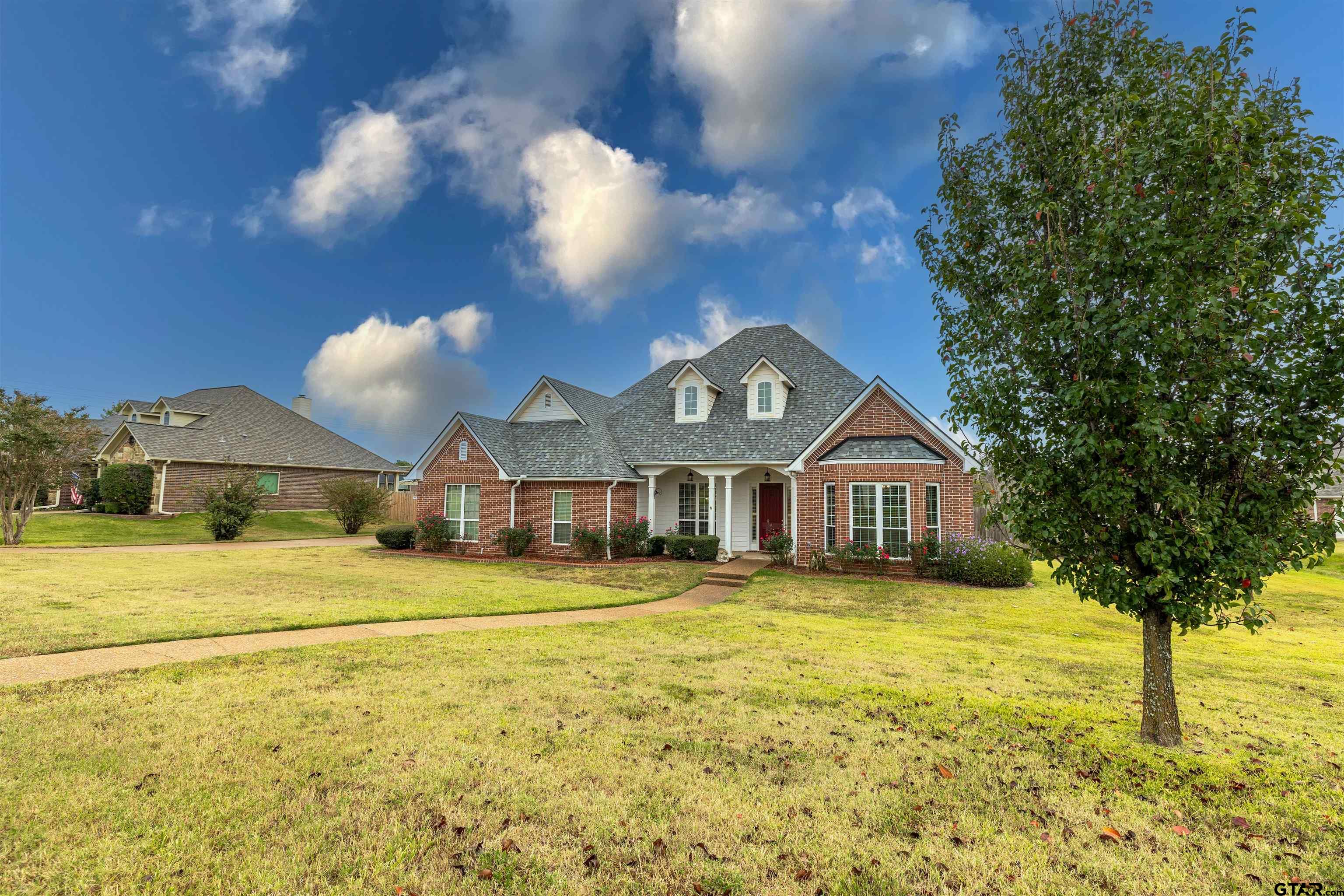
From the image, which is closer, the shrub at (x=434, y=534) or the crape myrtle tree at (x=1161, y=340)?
the crape myrtle tree at (x=1161, y=340)

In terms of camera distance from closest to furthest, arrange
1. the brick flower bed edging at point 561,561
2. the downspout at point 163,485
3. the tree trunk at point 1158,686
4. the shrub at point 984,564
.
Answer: the tree trunk at point 1158,686, the shrub at point 984,564, the brick flower bed edging at point 561,561, the downspout at point 163,485

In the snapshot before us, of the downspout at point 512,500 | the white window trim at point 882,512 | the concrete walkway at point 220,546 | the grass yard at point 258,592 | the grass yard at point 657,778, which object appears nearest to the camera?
the grass yard at point 657,778

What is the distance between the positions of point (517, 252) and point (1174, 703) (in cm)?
2311

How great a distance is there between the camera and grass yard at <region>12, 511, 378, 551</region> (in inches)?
930

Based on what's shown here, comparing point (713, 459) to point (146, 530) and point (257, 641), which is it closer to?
point (257, 641)

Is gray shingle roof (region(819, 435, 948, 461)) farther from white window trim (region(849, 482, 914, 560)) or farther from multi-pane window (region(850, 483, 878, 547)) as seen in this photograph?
multi-pane window (region(850, 483, 878, 547))

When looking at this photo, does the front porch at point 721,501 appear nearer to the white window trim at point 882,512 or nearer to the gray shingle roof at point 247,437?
the white window trim at point 882,512

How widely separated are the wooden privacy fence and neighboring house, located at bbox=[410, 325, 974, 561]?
15.2 metres

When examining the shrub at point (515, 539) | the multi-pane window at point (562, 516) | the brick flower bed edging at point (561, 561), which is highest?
the multi-pane window at point (562, 516)

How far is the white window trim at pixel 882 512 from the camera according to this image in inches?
667

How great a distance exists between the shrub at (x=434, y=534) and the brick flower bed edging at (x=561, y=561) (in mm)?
304

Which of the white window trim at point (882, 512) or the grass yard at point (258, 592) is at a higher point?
the white window trim at point (882, 512)

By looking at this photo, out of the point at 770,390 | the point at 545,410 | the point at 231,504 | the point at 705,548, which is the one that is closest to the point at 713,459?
the point at 705,548

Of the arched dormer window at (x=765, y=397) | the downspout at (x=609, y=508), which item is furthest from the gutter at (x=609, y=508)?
the arched dormer window at (x=765, y=397)
